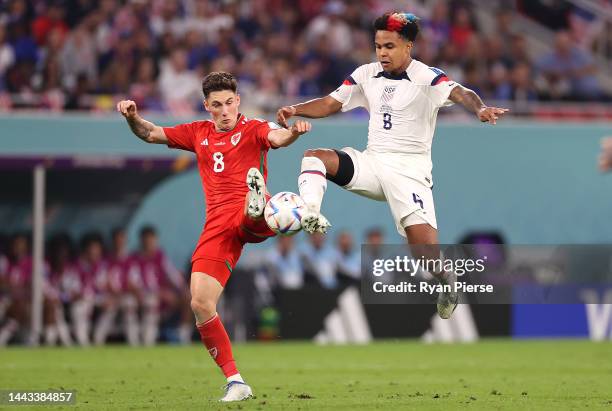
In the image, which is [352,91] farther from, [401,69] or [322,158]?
[322,158]

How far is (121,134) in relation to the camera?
21406 mm

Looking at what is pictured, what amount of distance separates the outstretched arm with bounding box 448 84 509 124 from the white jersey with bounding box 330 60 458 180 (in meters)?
0.10

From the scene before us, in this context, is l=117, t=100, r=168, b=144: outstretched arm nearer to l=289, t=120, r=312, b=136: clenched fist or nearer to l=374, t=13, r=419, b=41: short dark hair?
l=289, t=120, r=312, b=136: clenched fist

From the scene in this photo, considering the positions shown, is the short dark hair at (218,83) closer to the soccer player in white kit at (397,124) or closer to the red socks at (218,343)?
the soccer player in white kit at (397,124)

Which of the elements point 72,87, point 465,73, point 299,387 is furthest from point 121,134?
point 299,387

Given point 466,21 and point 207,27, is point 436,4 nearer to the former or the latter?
point 466,21

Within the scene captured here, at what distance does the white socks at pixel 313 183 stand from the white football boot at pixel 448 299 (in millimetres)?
1790

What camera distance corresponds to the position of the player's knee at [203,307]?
34.2ft

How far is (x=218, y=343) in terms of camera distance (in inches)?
419

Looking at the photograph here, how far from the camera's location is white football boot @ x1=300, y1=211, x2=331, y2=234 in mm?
9797

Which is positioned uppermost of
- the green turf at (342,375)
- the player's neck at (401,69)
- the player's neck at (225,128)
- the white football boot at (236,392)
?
the player's neck at (401,69)

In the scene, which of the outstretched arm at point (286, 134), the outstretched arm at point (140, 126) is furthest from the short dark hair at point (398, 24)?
the outstretched arm at point (140, 126)

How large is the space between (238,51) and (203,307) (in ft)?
40.1

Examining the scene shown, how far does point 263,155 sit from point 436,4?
14077mm
